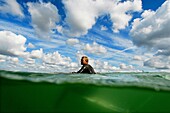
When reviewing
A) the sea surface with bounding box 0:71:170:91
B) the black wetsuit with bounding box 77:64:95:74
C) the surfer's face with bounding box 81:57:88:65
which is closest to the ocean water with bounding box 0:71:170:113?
the sea surface with bounding box 0:71:170:91

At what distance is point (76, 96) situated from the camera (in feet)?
24.9

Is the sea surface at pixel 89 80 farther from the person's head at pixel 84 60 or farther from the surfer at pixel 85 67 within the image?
the person's head at pixel 84 60

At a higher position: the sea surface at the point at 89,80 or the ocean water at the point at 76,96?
the sea surface at the point at 89,80

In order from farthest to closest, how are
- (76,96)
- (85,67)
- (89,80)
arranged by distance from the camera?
(85,67) < (89,80) < (76,96)

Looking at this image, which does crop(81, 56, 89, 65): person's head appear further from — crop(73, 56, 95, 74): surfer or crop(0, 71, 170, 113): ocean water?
crop(0, 71, 170, 113): ocean water

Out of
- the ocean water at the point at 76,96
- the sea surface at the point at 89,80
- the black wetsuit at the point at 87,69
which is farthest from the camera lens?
the black wetsuit at the point at 87,69

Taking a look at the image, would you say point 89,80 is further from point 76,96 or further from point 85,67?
point 85,67

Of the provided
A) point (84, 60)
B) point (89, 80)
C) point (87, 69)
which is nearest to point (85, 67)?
point (87, 69)

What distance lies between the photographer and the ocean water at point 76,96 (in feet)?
22.1

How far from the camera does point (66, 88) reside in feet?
27.7

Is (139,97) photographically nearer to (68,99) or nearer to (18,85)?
(68,99)

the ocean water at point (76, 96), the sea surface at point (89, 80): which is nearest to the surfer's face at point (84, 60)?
the sea surface at point (89, 80)

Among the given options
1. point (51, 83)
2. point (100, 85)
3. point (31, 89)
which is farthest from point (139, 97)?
point (31, 89)

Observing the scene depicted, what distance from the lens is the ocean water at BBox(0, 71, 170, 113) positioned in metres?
6.75
